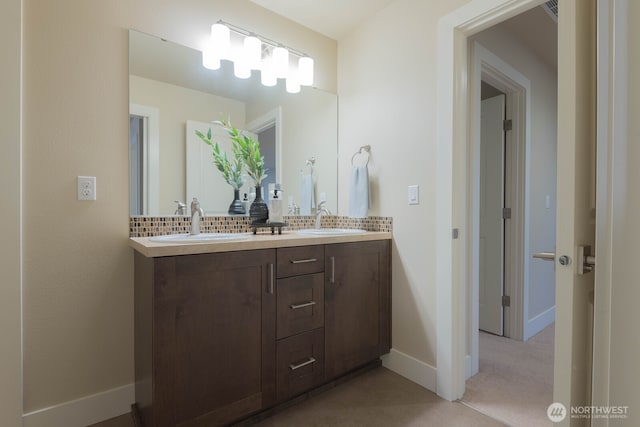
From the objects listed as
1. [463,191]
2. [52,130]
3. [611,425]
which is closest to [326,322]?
[463,191]

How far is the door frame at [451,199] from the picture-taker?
5.60 ft

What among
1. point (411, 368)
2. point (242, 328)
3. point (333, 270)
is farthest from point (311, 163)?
point (411, 368)

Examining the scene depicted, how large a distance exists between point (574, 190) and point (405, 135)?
48.1 inches

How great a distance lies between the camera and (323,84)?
7.95ft

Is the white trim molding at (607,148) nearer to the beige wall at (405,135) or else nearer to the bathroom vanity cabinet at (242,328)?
the bathroom vanity cabinet at (242,328)

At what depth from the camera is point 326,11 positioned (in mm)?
2129

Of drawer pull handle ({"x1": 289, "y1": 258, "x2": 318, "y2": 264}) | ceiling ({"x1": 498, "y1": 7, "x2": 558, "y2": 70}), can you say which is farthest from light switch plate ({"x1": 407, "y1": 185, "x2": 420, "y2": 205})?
ceiling ({"x1": 498, "y1": 7, "x2": 558, "y2": 70})

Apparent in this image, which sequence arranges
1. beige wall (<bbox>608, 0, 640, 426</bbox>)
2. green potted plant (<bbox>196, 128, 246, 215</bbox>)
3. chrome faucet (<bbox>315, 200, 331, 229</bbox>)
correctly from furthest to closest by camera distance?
1. chrome faucet (<bbox>315, 200, 331, 229</bbox>)
2. green potted plant (<bbox>196, 128, 246, 215</bbox>)
3. beige wall (<bbox>608, 0, 640, 426</bbox>)

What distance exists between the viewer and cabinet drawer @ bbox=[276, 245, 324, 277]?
1.55 m

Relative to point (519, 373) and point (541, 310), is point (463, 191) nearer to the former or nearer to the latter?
point (519, 373)

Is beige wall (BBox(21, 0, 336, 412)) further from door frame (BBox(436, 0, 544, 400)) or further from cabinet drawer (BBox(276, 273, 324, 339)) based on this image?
door frame (BBox(436, 0, 544, 400))

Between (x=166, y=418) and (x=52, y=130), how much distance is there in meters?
1.32

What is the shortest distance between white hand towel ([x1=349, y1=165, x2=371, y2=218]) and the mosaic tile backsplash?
0.10 metres

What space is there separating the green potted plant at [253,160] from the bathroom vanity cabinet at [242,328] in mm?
523
